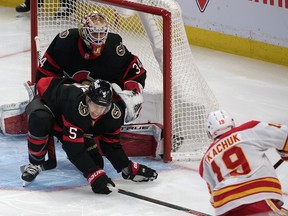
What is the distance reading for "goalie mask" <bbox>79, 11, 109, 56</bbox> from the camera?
467 centimetres

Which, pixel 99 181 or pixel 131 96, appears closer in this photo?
pixel 99 181

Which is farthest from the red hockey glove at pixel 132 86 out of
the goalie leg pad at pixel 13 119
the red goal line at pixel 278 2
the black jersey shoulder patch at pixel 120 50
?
the red goal line at pixel 278 2

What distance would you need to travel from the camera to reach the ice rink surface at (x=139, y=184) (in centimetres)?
443

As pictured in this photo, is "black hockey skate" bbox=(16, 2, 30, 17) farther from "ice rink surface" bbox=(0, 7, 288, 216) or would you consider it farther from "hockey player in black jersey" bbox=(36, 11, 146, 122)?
"hockey player in black jersey" bbox=(36, 11, 146, 122)

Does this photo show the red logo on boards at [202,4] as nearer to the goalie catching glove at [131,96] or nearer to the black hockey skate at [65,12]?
the black hockey skate at [65,12]

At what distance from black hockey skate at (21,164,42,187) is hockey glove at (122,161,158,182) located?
1.40ft

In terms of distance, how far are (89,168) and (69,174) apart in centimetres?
35

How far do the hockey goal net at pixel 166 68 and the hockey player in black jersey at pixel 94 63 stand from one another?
192 mm

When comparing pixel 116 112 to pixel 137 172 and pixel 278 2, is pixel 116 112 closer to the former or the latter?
pixel 137 172

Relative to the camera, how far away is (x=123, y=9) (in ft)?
16.8

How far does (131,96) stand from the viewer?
4.78m

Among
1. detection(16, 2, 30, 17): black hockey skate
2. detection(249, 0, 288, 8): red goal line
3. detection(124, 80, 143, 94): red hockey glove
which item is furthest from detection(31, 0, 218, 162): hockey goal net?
detection(16, 2, 30, 17): black hockey skate

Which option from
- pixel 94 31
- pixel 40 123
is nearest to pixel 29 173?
pixel 40 123

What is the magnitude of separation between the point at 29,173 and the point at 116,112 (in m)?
0.51
